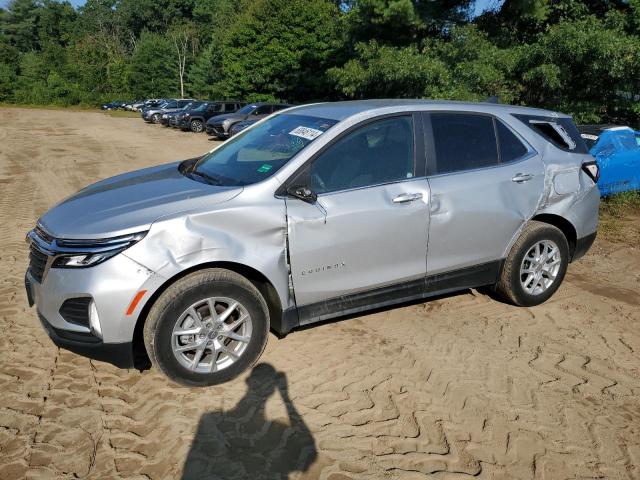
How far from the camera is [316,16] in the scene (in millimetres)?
32938

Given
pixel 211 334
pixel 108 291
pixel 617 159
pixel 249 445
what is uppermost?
pixel 617 159

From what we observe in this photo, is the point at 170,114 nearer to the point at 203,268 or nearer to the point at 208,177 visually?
the point at 208,177

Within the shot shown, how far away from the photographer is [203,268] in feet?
10.7

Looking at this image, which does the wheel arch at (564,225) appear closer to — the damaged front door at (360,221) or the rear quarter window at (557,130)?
the rear quarter window at (557,130)

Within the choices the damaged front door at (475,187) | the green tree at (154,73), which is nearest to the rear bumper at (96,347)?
the damaged front door at (475,187)

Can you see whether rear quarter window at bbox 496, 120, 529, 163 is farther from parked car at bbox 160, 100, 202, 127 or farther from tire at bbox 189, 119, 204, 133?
parked car at bbox 160, 100, 202, 127

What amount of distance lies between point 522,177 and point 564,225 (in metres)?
0.79

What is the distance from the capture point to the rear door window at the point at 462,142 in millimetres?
4031

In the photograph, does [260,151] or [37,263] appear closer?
[37,263]

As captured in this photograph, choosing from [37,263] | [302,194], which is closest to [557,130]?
[302,194]

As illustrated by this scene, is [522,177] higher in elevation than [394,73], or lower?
lower

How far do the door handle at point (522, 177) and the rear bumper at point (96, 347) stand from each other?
10.6 ft

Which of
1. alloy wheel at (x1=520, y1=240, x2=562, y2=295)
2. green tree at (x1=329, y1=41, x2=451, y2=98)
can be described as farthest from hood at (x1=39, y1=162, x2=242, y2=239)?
green tree at (x1=329, y1=41, x2=451, y2=98)

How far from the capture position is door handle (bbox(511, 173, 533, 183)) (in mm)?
4289
